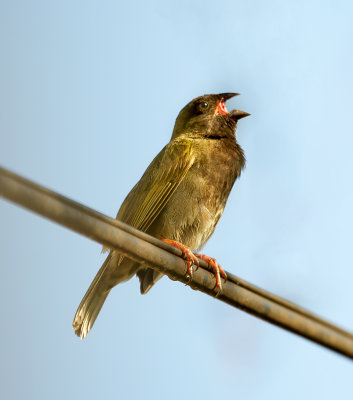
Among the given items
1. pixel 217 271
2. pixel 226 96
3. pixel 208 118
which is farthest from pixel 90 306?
pixel 226 96

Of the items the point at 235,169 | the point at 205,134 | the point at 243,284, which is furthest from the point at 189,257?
the point at 205,134

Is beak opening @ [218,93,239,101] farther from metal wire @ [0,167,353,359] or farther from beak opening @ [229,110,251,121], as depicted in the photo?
metal wire @ [0,167,353,359]

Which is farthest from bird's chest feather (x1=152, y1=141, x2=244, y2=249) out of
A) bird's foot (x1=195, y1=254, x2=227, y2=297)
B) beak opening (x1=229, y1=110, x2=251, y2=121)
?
beak opening (x1=229, y1=110, x2=251, y2=121)

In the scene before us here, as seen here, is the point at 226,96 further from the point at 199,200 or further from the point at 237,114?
the point at 199,200

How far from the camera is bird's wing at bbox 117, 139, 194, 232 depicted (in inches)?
215

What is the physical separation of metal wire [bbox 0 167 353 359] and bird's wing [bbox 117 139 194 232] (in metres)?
1.51

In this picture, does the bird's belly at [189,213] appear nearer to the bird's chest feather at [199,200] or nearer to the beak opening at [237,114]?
the bird's chest feather at [199,200]

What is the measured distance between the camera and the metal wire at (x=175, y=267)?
2596 millimetres

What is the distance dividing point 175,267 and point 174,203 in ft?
6.72

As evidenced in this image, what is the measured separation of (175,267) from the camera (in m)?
3.45

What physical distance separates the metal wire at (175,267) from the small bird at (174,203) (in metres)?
1.45

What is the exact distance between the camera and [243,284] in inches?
139

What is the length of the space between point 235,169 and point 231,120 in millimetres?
780

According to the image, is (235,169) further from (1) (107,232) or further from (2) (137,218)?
(1) (107,232)
